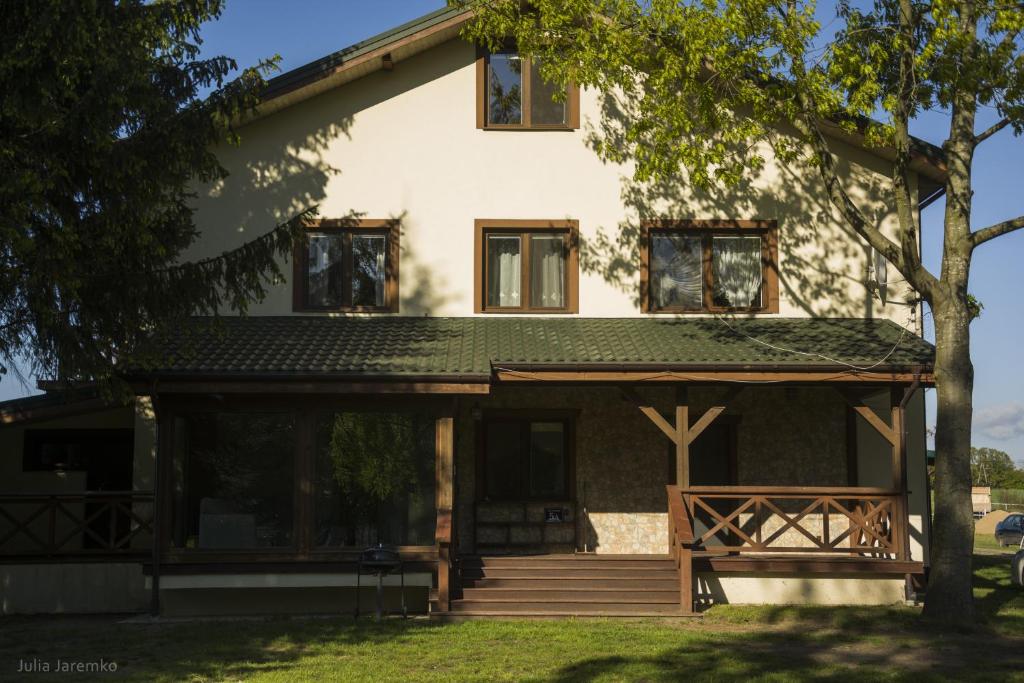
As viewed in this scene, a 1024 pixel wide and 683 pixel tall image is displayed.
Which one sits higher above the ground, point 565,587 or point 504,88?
point 504,88

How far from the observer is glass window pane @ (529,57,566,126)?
17.7 metres

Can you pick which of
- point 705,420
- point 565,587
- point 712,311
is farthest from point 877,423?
point 565,587

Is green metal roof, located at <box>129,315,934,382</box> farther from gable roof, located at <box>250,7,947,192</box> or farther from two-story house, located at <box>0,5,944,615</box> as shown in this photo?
gable roof, located at <box>250,7,947,192</box>

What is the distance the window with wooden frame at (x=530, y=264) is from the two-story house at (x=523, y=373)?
0.11 ft

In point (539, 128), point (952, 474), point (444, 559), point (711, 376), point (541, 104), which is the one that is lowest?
point (444, 559)

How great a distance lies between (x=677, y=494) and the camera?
15.3 meters

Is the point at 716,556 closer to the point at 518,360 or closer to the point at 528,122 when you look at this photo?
the point at 518,360

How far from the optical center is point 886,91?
48.0 feet

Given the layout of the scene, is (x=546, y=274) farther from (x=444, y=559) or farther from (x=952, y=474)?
(x=952, y=474)

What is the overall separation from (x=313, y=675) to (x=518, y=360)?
5581mm

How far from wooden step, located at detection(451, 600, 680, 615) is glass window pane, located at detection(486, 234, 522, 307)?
4801 mm

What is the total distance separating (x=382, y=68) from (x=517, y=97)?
6.94 feet

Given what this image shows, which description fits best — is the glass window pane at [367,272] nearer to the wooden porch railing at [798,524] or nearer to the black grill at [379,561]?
the black grill at [379,561]

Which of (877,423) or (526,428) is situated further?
(526,428)
